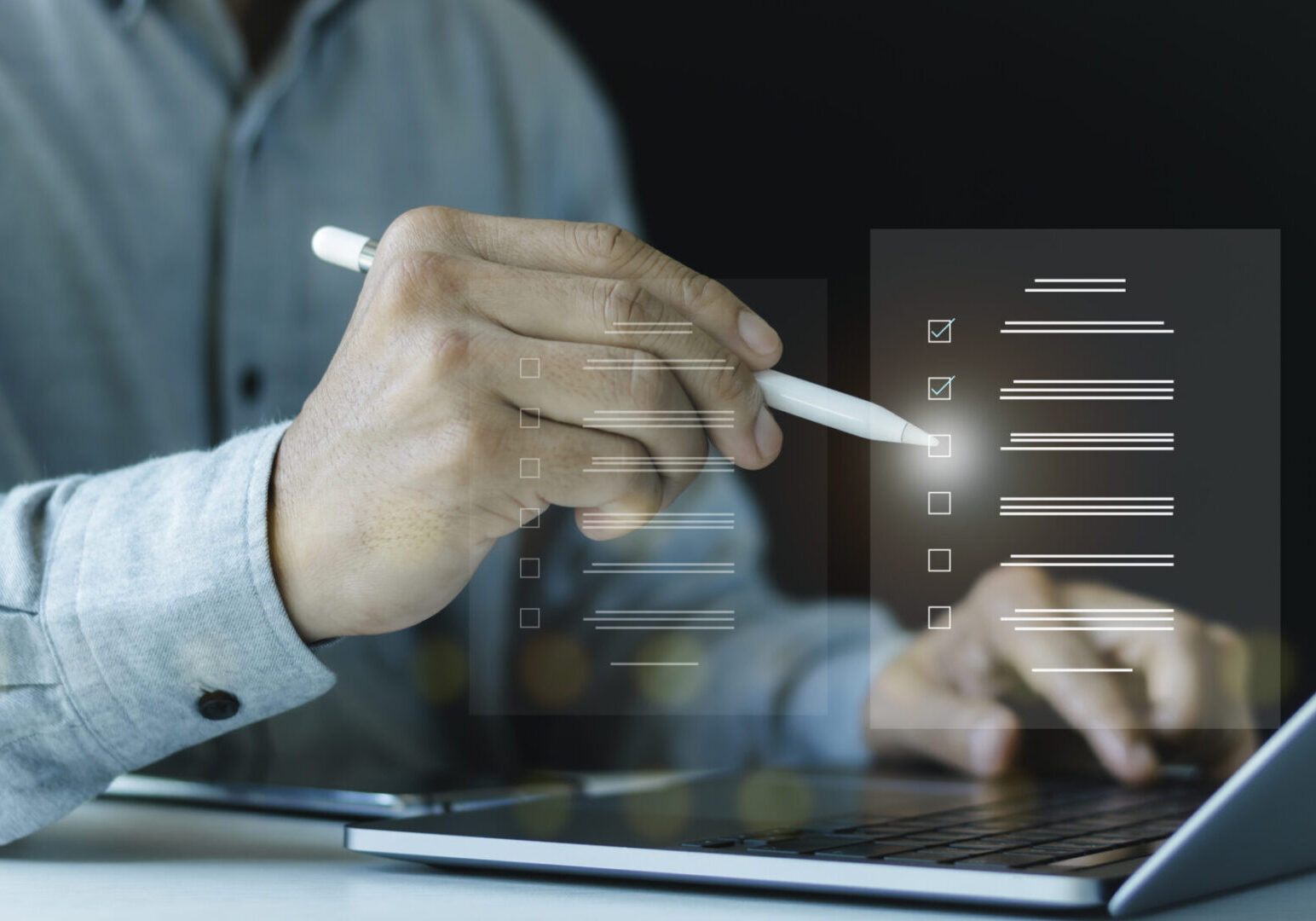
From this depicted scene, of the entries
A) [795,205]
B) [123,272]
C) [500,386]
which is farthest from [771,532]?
[123,272]

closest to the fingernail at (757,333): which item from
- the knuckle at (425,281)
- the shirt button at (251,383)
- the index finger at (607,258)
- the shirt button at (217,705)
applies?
the index finger at (607,258)

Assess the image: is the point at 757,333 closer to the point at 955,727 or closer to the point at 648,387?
the point at 648,387

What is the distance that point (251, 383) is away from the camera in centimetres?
95

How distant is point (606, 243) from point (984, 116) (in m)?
0.65

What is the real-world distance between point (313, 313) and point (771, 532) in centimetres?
64

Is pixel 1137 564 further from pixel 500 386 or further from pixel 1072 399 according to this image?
pixel 500 386

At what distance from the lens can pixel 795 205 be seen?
2.93 feet

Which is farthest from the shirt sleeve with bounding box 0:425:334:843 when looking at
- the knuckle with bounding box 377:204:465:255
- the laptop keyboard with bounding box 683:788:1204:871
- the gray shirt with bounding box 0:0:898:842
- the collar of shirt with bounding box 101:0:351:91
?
the collar of shirt with bounding box 101:0:351:91

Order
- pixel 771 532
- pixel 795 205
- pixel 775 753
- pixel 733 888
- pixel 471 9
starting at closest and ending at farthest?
pixel 733 888 < pixel 771 532 < pixel 775 753 < pixel 795 205 < pixel 471 9

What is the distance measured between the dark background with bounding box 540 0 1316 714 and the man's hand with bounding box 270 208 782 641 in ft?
1.51

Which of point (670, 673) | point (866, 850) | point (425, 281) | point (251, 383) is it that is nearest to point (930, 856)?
point (866, 850)

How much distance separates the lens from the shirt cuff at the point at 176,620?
1.43 ft

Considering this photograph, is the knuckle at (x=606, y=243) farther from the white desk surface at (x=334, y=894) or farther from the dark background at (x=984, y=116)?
the dark background at (x=984, y=116)

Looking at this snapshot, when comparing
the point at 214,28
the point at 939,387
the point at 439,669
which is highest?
the point at 214,28
